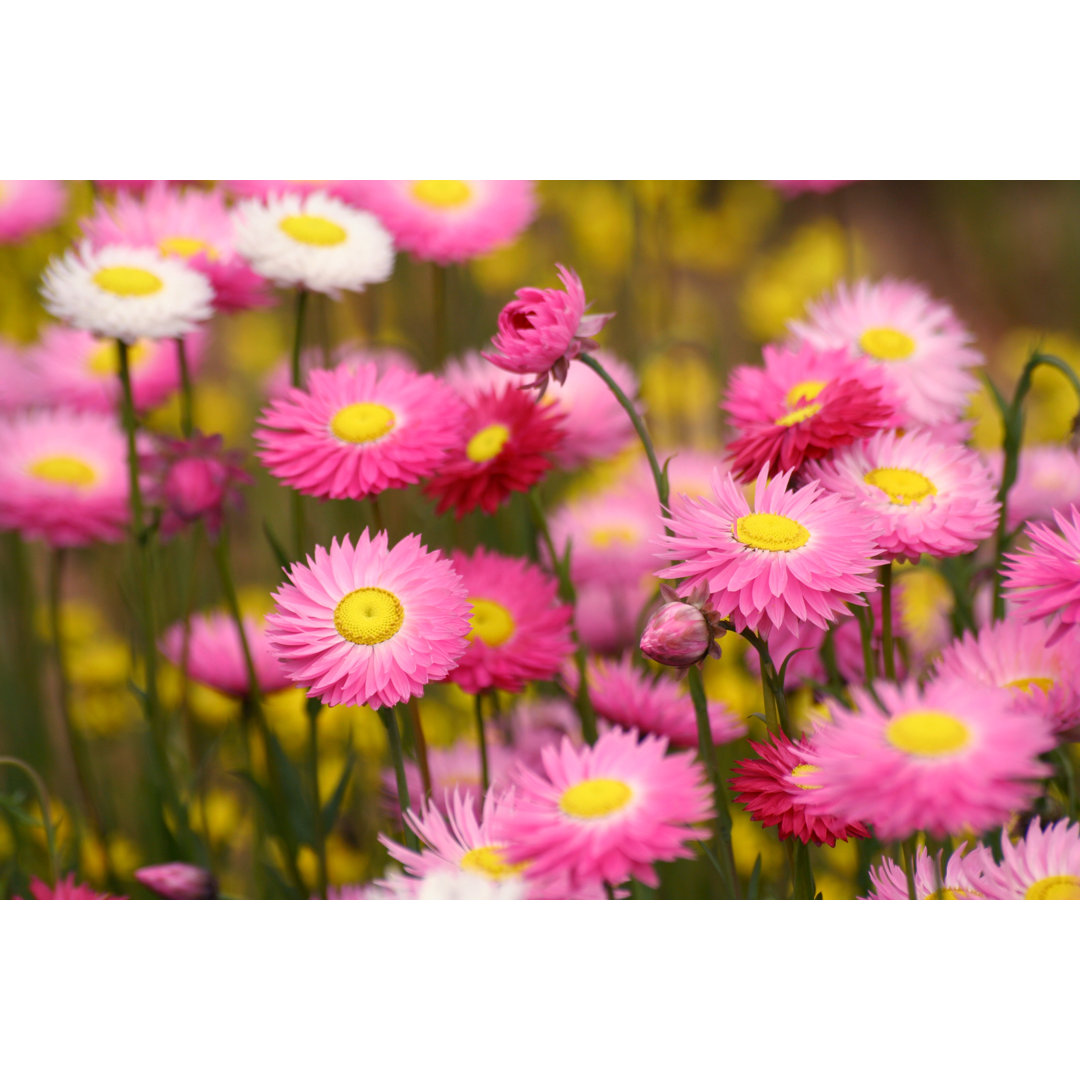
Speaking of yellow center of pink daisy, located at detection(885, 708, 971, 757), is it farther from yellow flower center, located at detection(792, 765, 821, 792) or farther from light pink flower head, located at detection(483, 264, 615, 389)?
light pink flower head, located at detection(483, 264, 615, 389)

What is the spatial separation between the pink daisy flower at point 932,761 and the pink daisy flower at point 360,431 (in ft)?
0.91

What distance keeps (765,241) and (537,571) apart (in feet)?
1.95

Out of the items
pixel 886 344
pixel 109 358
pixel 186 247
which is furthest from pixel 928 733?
pixel 109 358

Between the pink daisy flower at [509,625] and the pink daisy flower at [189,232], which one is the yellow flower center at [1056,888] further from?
the pink daisy flower at [189,232]

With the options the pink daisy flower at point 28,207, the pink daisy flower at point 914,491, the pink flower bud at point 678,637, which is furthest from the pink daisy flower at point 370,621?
the pink daisy flower at point 28,207

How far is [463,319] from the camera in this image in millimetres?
951

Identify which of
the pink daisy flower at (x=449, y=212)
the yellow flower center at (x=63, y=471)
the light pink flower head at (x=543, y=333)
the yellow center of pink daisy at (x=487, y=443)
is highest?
the pink daisy flower at (x=449, y=212)

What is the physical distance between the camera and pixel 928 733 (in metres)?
0.47

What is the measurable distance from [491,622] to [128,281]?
0.33 meters

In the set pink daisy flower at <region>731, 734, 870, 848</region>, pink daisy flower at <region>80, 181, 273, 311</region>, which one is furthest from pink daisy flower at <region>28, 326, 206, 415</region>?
pink daisy flower at <region>731, 734, 870, 848</region>

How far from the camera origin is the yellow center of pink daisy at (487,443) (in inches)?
25.5

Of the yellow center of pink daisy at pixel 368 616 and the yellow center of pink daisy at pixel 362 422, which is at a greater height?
the yellow center of pink daisy at pixel 362 422
